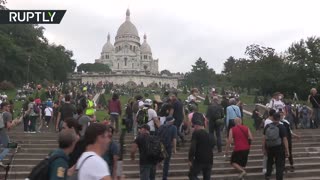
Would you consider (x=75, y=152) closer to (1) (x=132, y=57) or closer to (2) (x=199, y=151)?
(2) (x=199, y=151)

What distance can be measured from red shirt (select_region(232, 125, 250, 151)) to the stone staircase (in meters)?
1.04

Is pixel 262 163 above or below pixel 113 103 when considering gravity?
below

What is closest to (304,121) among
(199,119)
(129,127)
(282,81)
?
(129,127)

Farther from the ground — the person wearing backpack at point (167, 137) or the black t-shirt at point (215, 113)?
the black t-shirt at point (215, 113)

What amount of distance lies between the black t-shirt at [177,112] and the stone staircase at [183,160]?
2.66 feet

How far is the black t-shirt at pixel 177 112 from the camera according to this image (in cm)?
1137

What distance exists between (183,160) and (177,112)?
115 centimetres

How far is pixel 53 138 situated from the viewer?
12984mm

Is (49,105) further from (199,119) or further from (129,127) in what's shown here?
(199,119)

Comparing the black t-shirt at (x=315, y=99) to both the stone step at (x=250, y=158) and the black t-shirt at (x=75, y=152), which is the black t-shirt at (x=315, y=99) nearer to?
the stone step at (x=250, y=158)

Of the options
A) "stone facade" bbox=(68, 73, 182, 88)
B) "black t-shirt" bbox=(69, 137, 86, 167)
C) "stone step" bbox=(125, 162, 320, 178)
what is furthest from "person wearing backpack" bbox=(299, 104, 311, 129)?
"stone facade" bbox=(68, 73, 182, 88)

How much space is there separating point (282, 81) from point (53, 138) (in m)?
30.4

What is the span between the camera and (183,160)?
11.1m

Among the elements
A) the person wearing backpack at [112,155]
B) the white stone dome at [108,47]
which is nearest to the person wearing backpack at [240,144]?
the person wearing backpack at [112,155]
